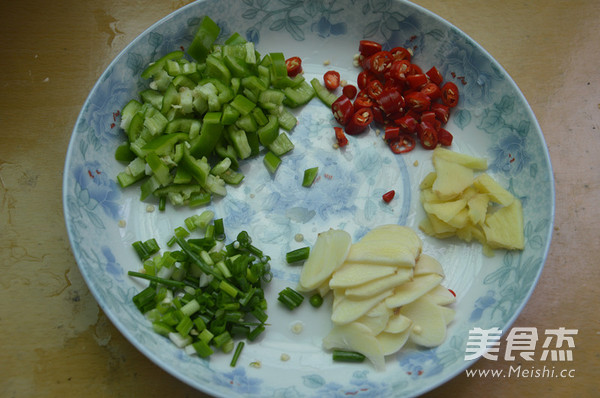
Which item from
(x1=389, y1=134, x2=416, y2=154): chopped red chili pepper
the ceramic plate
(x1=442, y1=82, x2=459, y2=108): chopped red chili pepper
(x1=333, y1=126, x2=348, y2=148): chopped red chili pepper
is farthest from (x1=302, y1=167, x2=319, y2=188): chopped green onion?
(x1=442, y1=82, x2=459, y2=108): chopped red chili pepper

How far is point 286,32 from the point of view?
2477 millimetres

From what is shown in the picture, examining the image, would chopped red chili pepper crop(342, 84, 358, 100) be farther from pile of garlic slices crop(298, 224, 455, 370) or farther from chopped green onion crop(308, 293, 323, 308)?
chopped green onion crop(308, 293, 323, 308)

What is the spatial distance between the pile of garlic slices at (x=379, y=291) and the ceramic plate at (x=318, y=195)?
10 centimetres

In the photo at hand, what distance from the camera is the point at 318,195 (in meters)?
2.28

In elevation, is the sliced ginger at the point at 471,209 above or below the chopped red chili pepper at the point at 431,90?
below

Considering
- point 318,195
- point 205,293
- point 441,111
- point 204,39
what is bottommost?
point 205,293

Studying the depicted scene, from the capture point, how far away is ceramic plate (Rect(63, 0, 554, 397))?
6.34ft

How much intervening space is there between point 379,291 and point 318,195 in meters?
0.58

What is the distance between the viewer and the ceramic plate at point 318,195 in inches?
76.1

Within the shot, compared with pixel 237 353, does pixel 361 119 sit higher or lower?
higher

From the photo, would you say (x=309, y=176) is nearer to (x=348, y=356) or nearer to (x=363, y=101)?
(x=363, y=101)

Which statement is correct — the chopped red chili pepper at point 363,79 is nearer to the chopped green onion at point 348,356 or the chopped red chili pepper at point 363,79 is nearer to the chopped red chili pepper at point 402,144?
the chopped red chili pepper at point 402,144

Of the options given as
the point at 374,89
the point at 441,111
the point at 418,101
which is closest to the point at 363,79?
the point at 374,89

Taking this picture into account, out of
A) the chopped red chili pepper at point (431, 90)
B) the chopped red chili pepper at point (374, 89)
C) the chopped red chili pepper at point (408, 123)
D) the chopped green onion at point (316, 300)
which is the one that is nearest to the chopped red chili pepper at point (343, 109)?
the chopped red chili pepper at point (374, 89)
